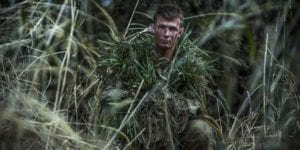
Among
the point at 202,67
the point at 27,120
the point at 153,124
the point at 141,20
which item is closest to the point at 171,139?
the point at 153,124

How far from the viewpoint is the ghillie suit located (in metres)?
2.88

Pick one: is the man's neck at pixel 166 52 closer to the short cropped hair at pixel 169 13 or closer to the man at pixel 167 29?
the man at pixel 167 29

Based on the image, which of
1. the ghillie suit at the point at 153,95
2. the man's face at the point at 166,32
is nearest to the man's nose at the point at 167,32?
the man's face at the point at 166,32

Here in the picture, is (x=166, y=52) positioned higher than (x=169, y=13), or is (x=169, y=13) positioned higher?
(x=169, y=13)

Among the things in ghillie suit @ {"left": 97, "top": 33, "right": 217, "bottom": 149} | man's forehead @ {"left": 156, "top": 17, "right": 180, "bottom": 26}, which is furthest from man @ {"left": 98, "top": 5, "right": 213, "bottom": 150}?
man's forehead @ {"left": 156, "top": 17, "right": 180, "bottom": 26}

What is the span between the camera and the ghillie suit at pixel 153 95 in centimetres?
288

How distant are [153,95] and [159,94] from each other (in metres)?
0.03

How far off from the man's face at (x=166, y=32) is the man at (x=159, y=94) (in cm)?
4

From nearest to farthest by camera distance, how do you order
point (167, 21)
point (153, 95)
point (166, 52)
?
point (153, 95) < point (166, 52) < point (167, 21)

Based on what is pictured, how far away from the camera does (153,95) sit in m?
2.91

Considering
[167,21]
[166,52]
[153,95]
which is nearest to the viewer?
[153,95]

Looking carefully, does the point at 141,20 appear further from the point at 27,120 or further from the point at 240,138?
the point at 27,120

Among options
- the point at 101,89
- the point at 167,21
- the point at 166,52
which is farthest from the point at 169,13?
the point at 101,89

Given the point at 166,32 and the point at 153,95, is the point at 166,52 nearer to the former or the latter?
the point at 166,32
